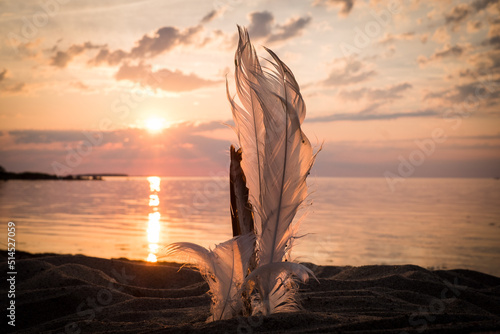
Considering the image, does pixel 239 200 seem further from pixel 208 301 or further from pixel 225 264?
pixel 208 301

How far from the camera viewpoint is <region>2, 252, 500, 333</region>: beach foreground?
3.54 metres

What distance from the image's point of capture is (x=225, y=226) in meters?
15.3

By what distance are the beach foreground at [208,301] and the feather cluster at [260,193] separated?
0.34 metres

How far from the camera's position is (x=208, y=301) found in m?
5.45

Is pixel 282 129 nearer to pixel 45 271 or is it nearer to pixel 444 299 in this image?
pixel 444 299

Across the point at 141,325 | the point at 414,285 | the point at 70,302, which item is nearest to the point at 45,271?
the point at 70,302

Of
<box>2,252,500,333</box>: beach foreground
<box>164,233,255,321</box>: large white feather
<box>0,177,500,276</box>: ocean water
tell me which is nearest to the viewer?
<box>2,252,500,333</box>: beach foreground

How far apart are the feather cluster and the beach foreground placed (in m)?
0.34

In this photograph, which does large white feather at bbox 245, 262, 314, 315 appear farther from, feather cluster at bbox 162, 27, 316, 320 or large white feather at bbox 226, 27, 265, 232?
large white feather at bbox 226, 27, 265, 232

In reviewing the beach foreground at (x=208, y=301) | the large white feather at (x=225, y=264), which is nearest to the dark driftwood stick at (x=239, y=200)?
the large white feather at (x=225, y=264)

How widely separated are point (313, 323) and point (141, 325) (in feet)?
5.46

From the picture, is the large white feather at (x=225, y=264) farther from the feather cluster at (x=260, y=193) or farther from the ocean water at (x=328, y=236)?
the ocean water at (x=328, y=236)

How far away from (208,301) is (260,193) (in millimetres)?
2231

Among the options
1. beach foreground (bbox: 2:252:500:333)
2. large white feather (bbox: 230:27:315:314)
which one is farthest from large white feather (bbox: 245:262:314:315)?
beach foreground (bbox: 2:252:500:333)
